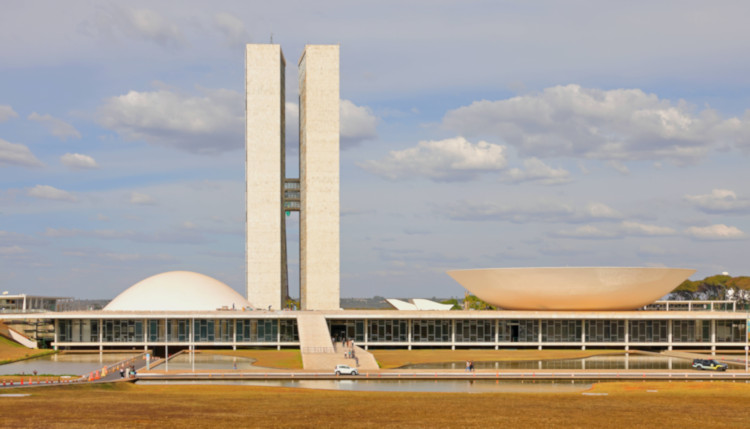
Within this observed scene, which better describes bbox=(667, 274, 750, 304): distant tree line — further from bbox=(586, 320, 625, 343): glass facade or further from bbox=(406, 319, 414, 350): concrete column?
bbox=(406, 319, 414, 350): concrete column

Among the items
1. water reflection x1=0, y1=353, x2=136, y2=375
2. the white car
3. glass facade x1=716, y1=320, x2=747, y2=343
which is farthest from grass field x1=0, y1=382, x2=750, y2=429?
glass facade x1=716, y1=320, x2=747, y2=343

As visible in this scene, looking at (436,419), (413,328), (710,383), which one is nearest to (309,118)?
(413,328)

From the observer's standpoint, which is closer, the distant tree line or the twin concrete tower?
the twin concrete tower

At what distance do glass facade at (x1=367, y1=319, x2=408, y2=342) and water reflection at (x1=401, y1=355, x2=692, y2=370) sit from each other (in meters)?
18.6

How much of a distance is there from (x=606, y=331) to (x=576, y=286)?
24.0 feet

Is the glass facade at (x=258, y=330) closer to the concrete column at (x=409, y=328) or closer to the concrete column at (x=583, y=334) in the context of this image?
the concrete column at (x=409, y=328)

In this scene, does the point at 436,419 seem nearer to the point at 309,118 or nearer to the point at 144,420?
the point at 144,420

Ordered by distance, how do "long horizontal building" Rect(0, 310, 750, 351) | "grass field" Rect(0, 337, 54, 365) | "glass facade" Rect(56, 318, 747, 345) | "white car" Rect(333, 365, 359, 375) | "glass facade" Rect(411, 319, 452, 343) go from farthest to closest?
"glass facade" Rect(411, 319, 452, 343), "glass facade" Rect(56, 318, 747, 345), "long horizontal building" Rect(0, 310, 750, 351), "grass field" Rect(0, 337, 54, 365), "white car" Rect(333, 365, 359, 375)

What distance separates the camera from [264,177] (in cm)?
10394

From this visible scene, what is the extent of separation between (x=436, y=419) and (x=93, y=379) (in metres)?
27.3

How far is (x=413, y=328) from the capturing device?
83250mm

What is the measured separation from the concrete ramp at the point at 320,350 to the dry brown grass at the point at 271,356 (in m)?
0.98

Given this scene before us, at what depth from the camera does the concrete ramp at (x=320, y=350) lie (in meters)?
59.3

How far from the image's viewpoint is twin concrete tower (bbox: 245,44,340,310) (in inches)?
4045
